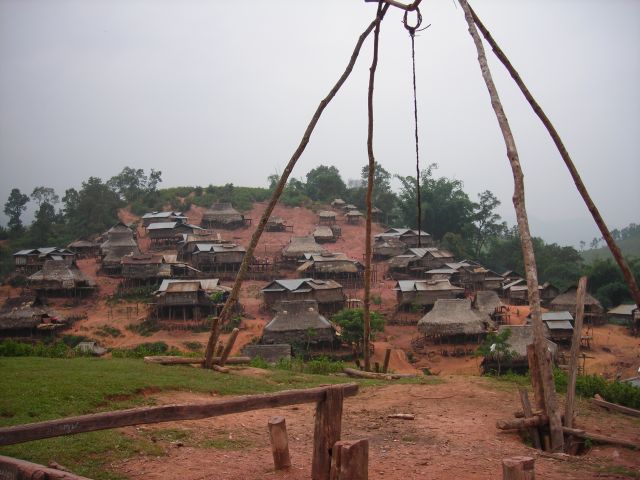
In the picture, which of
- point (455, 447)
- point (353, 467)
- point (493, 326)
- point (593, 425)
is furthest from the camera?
point (493, 326)

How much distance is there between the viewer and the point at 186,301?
34.5 meters

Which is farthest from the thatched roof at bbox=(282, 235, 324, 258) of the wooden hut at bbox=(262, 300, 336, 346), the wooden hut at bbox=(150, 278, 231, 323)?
the wooden hut at bbox=(262, 300, 336, 346)

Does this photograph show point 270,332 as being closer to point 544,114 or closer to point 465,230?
point 544,114

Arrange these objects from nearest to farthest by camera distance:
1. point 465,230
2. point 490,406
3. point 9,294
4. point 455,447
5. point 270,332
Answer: point 455,447, point 490,406, point 270,332, point 9,294, point 465,230

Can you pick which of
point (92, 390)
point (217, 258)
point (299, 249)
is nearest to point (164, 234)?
point (217, 258)

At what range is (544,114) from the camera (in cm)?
734

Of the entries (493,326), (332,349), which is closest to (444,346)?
(493,326)

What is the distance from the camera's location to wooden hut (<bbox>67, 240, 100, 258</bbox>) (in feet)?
164

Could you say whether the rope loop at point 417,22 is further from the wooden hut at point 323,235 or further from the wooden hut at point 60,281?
the wooden hut at point 323,235

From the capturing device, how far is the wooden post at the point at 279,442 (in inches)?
216

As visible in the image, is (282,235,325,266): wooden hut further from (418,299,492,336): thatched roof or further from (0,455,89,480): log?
(0,455,89,480): log

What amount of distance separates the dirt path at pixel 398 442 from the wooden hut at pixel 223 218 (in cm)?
5046

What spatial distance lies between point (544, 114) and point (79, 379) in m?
8.54

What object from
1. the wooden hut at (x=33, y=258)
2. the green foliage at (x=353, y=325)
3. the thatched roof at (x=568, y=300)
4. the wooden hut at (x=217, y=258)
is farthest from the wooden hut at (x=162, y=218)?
the thatched roof at (x=568, y=300)
